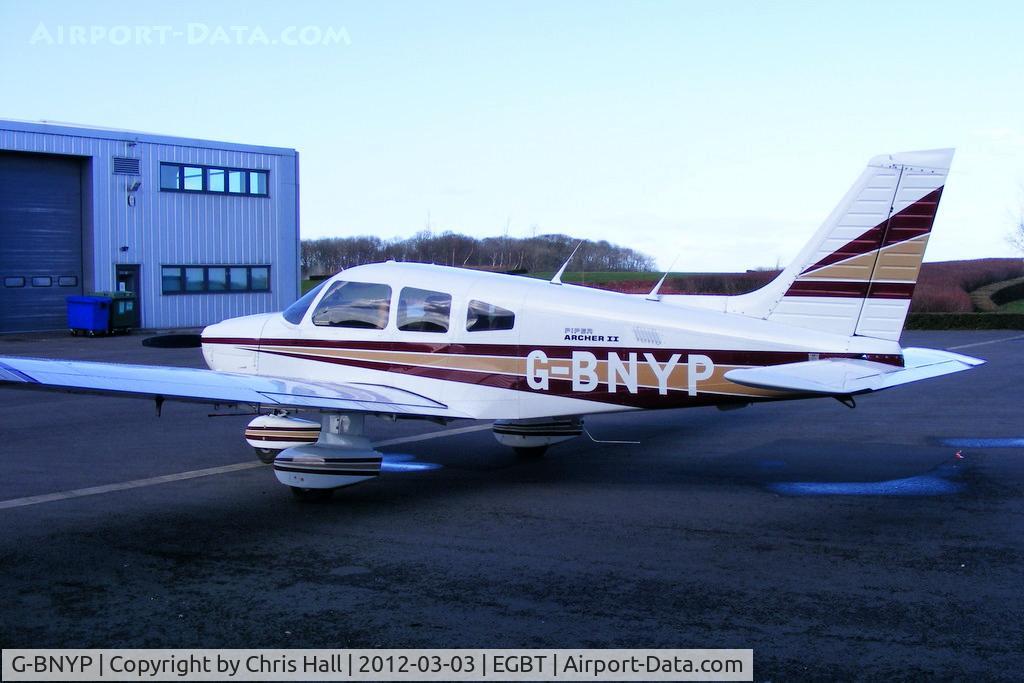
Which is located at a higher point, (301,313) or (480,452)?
(301,313)

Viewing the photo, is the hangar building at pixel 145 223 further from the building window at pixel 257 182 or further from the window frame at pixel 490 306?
the window frame at pixel 490 306

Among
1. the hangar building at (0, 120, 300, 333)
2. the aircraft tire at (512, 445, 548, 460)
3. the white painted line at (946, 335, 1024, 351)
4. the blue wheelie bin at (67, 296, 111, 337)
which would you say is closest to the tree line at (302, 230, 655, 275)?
the aircraft tire at (512, 445, 548, 460)

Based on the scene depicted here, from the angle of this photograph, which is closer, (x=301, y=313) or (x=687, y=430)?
(x=301, y=313)

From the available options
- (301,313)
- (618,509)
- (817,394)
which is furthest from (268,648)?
(301,313)

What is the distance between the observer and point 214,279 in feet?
115

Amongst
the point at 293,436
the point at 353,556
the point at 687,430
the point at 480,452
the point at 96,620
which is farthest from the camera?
the point at 687,430

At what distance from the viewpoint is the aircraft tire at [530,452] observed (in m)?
10.7

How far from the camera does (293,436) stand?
9328 mm

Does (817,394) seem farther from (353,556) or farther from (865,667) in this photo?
(353,556)

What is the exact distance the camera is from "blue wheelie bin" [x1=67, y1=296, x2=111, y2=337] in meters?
29.8

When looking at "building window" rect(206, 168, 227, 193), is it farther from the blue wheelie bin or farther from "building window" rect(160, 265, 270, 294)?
the blue wheelie bin

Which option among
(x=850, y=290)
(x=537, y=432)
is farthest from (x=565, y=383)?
(x=850, y=290)

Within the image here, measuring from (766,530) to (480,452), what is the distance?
4382 mm

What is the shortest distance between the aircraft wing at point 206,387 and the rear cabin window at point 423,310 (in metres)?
0.66
